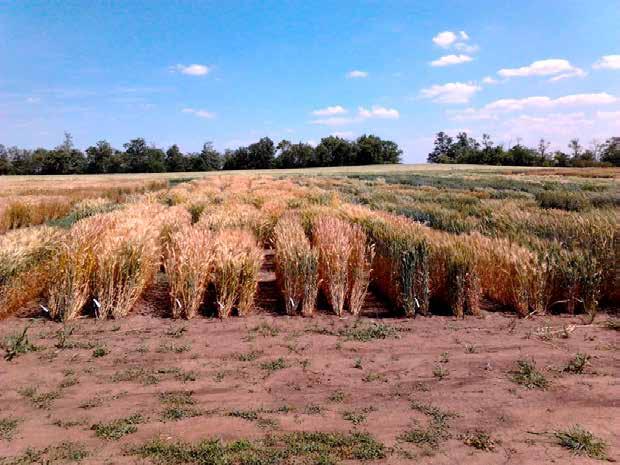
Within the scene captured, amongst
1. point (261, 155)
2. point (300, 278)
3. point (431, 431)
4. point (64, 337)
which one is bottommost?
point (431, 431)

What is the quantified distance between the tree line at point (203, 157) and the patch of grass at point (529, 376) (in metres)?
91.5

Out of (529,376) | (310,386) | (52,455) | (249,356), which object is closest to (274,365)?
(249,356)

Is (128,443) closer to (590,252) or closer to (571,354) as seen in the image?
(571,354)

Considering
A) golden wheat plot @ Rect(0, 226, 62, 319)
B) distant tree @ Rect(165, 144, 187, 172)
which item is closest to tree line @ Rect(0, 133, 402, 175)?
distant tree @ Rect(165, 144, 187, 172)

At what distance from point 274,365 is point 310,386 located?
0.53 meters

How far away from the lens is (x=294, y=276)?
604cm

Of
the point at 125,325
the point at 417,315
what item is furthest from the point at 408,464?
the point at 125,325

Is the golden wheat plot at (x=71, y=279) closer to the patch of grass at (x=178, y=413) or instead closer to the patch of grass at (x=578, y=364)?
the patch of grass at (x=178, y=413)

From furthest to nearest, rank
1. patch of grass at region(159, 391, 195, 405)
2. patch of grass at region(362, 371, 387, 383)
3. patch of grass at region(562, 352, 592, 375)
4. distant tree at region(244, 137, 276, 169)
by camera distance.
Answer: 1. distant tree at region(244, 137, 276, 169)
2. patch of grass at region(562, 352, 592, 375)
3. patch of grass at region(362, 371, 387, 383)
4. patch of grass at region(159, 391, 195, 405)

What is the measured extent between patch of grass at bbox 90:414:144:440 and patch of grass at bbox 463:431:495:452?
2325 millimetres

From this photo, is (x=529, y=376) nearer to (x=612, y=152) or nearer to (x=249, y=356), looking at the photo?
(x=249, y=356)

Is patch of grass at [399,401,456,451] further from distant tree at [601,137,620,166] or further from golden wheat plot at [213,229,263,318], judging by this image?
distant tree at [601,137,620,166]

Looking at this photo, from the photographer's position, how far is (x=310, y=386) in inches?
155

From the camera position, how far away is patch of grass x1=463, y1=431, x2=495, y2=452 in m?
3.01
